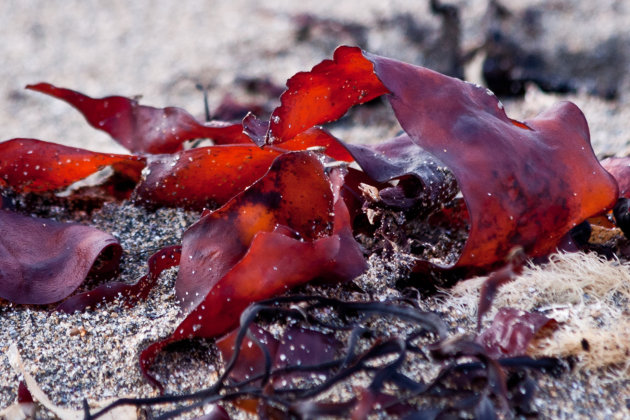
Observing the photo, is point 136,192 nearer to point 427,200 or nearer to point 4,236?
point 4,236

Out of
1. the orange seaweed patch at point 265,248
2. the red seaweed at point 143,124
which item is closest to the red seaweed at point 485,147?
the orange seaweed patch at point 265,248

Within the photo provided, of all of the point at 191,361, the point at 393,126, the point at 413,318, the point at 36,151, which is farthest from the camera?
the point at 393,126

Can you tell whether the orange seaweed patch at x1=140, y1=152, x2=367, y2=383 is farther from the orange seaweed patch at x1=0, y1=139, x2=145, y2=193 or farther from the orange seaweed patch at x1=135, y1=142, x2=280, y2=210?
the orange seaweed patch at x1=0, y1=139, x2=145, y2=193

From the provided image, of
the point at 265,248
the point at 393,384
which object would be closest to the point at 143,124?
the point at 265,248

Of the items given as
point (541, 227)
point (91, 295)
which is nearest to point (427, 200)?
point (541, 227)

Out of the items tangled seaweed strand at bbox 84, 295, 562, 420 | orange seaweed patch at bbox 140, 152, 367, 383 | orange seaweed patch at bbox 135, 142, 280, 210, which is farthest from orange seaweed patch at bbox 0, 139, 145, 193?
tangled seaweed strand at bbox 84, 295, 562, 420

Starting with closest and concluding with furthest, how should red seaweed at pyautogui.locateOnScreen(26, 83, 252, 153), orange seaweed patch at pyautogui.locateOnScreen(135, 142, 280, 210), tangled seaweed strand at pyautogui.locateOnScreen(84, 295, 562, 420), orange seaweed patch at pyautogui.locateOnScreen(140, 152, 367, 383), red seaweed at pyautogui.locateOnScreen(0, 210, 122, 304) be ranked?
1. tangled seaweed strand at pyautogui.locateOnScreen(84, 295, 562, 420)
2. orange seaweed patch at pyautogui.locateOnScreen(140, 152, 367, 383)
3. red seaweed at pyautogui.locateOnScreen(0, 210, 122, 304)
4. orange seaweed patch at pyautogui.locateOnScreen(135, 142, 280, 210)
5. red seaweed at pyautogui.locateOnScreen(26, 83, 252, 153)

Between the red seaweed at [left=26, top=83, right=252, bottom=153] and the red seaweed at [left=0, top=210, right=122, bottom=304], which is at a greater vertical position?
the red seaweed at [left=26, top=83, right=252, bottom=153]

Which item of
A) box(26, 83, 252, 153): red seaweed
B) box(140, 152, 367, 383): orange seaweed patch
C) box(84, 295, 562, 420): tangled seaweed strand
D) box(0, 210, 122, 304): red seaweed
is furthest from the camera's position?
box(26, 83, 252, 153): red seaweed
